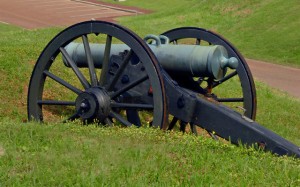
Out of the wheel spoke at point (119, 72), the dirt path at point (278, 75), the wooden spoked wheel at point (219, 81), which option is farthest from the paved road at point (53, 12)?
the wheel spoke at point (119, 72)

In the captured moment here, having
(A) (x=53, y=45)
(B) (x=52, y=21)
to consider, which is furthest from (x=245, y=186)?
(B) (x=52, y=21)

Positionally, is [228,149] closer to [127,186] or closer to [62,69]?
[127,186]

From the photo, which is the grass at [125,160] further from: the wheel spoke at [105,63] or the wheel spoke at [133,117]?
the wheel spoke at [133,117]

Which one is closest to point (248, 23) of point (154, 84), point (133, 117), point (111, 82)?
point (133, 117)

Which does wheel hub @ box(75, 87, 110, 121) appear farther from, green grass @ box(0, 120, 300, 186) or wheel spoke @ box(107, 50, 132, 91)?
green grass @ box(0, 120, 300, 186)

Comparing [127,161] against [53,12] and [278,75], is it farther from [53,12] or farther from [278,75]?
[53,12]

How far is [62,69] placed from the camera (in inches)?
449

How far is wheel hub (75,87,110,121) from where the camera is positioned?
727 centimetres

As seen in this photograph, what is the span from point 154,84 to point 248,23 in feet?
72.9

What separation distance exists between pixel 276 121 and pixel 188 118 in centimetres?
517

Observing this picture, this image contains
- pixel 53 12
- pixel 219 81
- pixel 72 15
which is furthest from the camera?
pixel 53 12

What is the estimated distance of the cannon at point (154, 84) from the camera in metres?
6.75

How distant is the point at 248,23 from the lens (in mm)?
28344

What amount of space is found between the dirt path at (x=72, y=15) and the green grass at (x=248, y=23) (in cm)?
189
